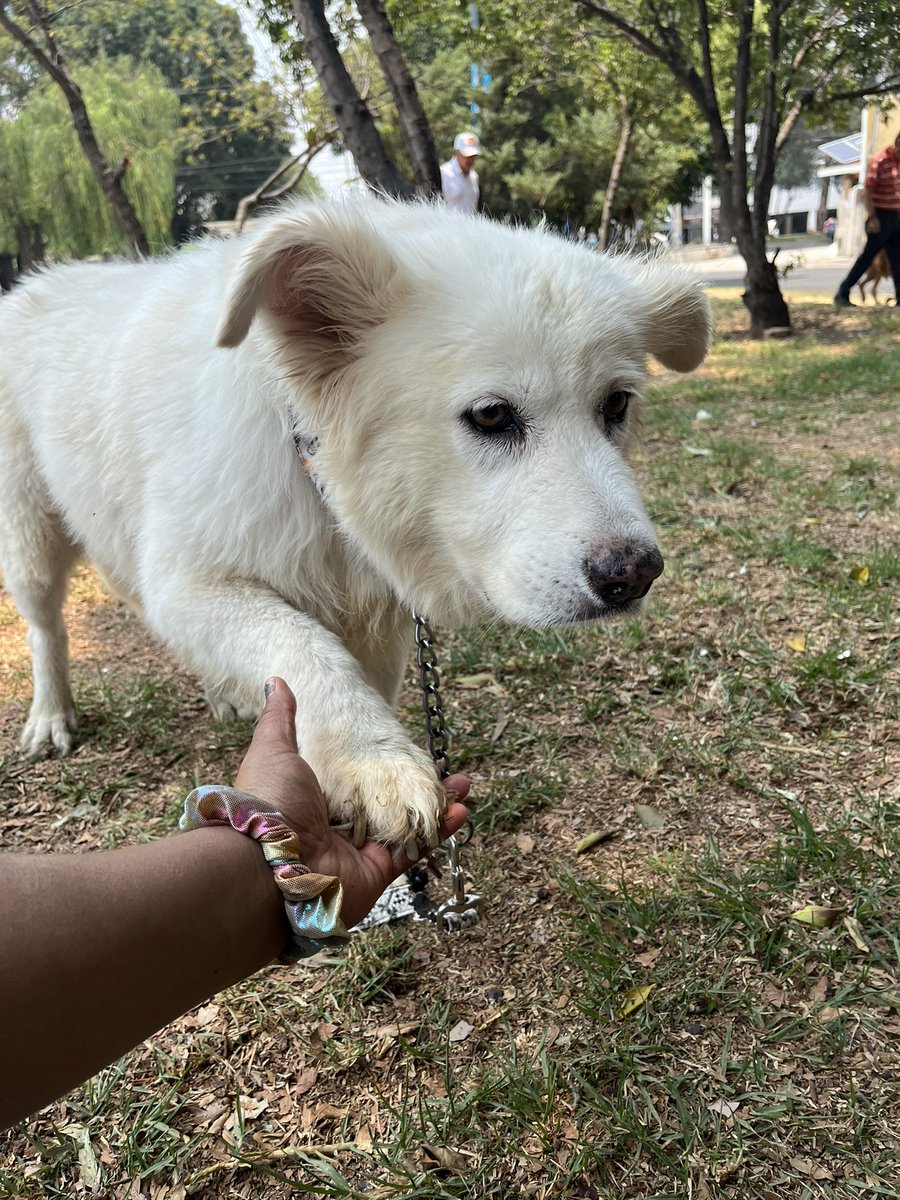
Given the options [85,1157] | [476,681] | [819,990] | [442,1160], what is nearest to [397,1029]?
[442,1160]

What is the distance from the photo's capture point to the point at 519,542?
2.00 m

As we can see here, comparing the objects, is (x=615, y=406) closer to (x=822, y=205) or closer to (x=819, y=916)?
(x=819, y=916)

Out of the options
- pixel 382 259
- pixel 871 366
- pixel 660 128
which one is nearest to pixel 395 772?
pixel 382 259

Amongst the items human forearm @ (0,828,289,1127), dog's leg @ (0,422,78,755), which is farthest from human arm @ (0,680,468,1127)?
dog's leg @ (0,422,78,755)

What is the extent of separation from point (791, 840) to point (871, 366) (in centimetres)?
890

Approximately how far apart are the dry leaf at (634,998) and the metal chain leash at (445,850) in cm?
48

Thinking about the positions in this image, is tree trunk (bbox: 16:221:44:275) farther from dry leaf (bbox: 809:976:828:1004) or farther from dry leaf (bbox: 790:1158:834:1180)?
dry leaf (bbox: 790:1158:834:1180)

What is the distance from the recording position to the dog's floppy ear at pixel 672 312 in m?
2.55

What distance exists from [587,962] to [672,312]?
6.27 ft

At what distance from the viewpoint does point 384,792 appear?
6.01ft

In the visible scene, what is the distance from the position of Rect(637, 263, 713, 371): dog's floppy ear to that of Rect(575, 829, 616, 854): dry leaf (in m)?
1.57

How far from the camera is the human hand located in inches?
67.9

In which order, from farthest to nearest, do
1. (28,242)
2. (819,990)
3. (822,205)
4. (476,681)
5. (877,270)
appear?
(822,205), (28,242), (877,270), (476,681), (819,990)

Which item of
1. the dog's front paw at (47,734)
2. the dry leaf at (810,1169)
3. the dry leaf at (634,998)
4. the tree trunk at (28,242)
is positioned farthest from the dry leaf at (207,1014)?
the tree trunk at (28,242)
